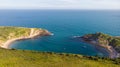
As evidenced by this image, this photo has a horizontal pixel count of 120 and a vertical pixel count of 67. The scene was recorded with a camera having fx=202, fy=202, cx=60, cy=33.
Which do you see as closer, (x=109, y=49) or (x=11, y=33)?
(x=109, y=49)

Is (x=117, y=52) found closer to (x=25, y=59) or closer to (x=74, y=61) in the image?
(x=74, y=61)

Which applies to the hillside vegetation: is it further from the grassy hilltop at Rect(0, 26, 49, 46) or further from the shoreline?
the grassy hilltop at Rect(0, 26, 49, 46)

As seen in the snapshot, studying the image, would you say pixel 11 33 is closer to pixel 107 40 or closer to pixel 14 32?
pixel 14 32

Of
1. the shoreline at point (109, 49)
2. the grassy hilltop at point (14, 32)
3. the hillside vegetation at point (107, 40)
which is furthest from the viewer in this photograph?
the grassy hilltop at point (14, 32)

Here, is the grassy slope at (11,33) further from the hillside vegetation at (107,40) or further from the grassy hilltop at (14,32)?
the hillside vegetation at (107,40)

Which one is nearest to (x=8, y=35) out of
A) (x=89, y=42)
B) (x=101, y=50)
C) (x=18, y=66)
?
(x=89, y=42)

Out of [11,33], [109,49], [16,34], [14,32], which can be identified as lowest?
[109,49]

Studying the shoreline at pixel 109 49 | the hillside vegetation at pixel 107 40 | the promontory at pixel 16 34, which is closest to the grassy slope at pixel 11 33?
the promontory at pixel 16 34

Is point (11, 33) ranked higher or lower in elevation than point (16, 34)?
higher

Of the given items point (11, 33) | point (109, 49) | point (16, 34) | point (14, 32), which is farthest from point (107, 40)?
point (11, 33)

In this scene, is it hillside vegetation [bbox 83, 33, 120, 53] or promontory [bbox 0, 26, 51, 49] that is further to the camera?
promontory [bbox 0, 26, 51, 49]

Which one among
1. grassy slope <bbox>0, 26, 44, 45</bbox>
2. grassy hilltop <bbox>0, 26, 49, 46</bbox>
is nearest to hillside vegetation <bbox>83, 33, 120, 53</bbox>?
grassy hilltop <bbox>0, 26, 49, 46</bbox>
